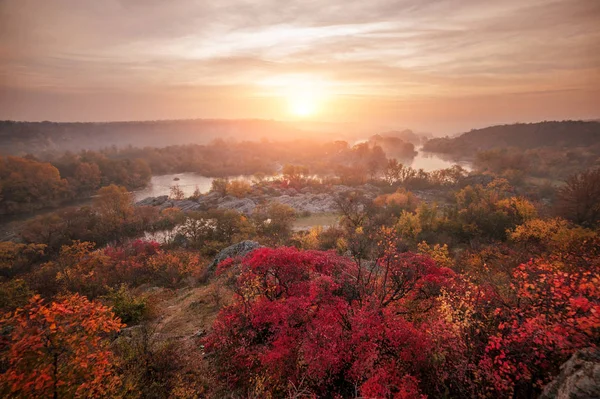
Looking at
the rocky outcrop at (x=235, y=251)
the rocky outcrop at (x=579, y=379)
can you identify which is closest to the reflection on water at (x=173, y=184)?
the rocky outcrop at (x=235, y=251)

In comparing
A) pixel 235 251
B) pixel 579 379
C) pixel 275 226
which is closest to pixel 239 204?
pixel 275 226

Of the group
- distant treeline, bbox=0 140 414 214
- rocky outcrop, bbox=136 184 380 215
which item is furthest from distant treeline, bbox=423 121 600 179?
rocky outcrop, bbox=136 184 380 215

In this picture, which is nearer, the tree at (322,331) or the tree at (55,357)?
the tree at (55,357)

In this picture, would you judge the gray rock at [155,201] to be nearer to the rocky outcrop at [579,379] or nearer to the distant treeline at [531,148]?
the rocky outcrop at [579,379]

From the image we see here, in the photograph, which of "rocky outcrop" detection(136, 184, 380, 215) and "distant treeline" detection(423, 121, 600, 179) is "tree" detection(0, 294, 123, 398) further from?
"distant treeline" detection(423, 121, 600, 179)

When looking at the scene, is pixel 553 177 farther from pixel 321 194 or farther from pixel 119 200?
pixel 119 200

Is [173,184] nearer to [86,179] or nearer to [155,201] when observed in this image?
[86,179]
